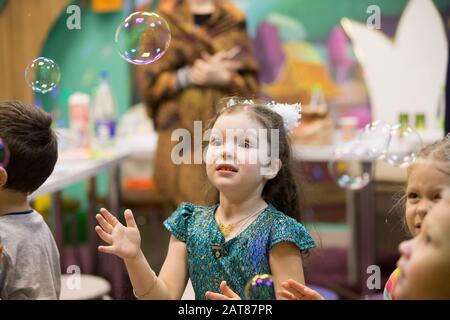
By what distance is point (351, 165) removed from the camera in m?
3.20

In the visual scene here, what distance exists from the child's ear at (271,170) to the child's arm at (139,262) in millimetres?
214

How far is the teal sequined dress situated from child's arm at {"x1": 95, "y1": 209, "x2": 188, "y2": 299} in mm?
27

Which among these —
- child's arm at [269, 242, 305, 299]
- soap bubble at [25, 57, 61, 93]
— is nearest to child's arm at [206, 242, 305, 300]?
child's arm at [269, 242, 305, 299]

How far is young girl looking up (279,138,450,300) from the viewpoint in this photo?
1148mm

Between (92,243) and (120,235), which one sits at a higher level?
(120,235)

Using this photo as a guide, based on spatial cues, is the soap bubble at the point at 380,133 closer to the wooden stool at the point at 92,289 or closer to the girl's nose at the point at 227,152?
the girl's nose at the point at 227,152

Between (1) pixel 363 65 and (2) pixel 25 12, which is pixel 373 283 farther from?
(2) pixel 25 12

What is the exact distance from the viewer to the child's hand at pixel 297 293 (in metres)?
1.14

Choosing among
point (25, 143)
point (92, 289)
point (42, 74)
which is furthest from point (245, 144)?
point (92, 289)

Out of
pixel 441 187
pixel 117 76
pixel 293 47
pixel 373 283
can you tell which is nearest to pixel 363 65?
pixel 293 47

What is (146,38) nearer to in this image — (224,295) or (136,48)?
(136,48)

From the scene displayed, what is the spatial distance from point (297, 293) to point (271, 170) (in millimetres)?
329
